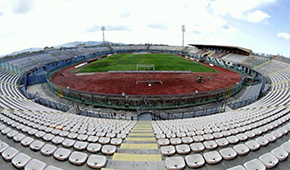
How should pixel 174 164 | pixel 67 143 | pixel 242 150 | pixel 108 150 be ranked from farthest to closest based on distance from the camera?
pixel 67 143, pixel 108 150, pixel 242 150, pixel 174 164

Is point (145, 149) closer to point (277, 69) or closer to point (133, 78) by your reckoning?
point (133, 78)

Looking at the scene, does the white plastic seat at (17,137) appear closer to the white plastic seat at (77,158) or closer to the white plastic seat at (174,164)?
the white plastic seat at (77,158)

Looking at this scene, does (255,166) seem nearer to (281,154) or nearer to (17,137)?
(281,154)

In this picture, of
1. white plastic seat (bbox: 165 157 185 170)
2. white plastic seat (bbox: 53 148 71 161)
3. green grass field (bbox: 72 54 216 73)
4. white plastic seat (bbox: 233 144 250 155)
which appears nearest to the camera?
white plastic seat (bbox: 165 157 185 170)

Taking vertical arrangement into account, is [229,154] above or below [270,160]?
below

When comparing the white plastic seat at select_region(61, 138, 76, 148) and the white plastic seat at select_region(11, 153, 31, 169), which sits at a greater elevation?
the white plastic seat at select_region(11, 153, 31, 169)

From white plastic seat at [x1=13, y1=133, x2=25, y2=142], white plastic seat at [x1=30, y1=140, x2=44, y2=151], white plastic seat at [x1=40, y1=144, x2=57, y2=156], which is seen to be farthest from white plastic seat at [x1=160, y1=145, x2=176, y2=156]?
white plastic seat at [x1=13, y1=133, x2=25, y2=142]

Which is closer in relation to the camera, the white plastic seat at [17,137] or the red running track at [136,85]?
the white plastic seat at [17,137]

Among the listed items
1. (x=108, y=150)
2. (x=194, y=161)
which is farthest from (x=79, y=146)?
(x=194, y=161)

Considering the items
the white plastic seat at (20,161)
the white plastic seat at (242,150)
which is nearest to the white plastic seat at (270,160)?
the white plastic seat at (242,150)

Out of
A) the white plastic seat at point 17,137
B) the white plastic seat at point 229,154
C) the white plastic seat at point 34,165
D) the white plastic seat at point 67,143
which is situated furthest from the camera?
the white plastic seat at point 17,137

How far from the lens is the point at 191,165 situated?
18.4 ft

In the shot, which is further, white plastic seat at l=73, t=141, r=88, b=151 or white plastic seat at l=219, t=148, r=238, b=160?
white plastic seat at l=73, t=141, r=88, b=151

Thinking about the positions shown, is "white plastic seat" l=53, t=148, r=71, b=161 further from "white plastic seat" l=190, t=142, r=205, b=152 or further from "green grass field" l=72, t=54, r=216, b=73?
"green grass field" l=72, t=54, r=216, b=73
